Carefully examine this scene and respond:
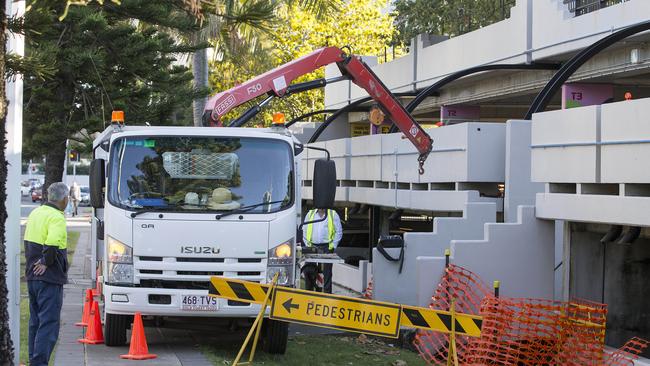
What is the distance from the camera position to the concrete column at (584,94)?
17.3 meters

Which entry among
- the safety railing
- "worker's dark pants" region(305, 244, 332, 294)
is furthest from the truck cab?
the safety railing

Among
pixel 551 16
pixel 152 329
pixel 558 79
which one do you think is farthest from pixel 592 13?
pixel 152 329

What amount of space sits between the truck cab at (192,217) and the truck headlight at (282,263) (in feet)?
0.04

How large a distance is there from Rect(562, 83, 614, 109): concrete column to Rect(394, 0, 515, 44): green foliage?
53.5 feet

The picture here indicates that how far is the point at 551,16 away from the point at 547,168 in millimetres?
6263

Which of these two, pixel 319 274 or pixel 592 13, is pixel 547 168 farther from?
pixel 592 13

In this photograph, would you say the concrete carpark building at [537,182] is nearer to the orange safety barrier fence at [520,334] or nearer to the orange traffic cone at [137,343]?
the orange safety barrier fence at [520,334]

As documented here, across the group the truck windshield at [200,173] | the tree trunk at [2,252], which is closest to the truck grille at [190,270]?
the truck windshield at [200,173]

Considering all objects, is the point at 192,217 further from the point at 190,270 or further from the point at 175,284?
the point at 175,284

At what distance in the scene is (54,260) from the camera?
9.18 metres

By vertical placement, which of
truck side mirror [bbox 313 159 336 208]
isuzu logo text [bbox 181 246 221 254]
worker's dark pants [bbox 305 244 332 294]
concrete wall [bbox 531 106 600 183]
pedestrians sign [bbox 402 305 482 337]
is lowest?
worker's dark pants [bbox 305 244 332 294]

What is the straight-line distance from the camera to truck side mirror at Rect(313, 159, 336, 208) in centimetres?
1094

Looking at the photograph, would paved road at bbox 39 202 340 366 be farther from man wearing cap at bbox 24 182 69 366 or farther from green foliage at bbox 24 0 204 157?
green foliage at bbox 24 0 204 157

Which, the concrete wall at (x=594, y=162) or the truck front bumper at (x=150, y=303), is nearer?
the concrete wall at (x=594, y=162)
